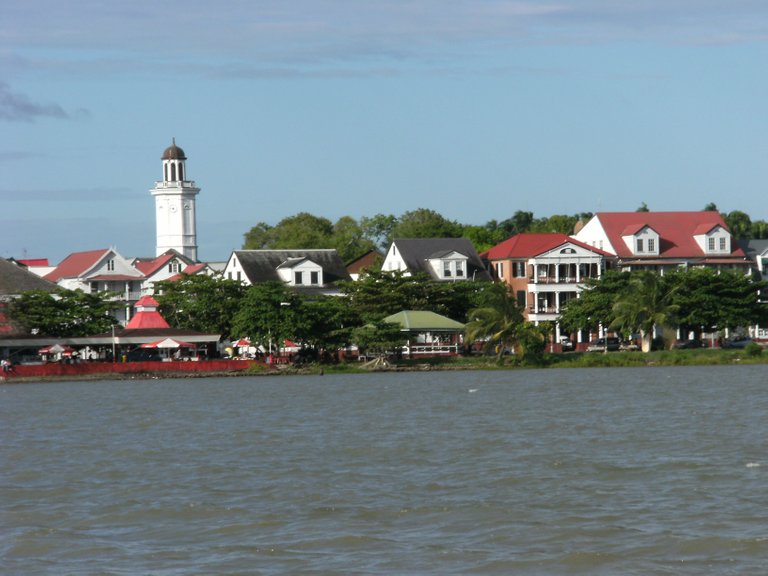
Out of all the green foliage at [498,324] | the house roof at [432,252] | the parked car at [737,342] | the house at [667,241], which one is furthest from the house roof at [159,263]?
the parked car at [737,342]

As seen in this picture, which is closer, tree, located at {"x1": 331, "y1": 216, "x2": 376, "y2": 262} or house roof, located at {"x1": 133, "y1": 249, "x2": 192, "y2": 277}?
house roof, located at {"x1": 133, "y1": 249, "x2": 192, "y2": 277}

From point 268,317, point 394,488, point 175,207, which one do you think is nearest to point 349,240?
point 175,207

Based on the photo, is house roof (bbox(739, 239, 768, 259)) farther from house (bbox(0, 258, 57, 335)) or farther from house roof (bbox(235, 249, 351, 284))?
house (bbox(0, 258, 57, 335))

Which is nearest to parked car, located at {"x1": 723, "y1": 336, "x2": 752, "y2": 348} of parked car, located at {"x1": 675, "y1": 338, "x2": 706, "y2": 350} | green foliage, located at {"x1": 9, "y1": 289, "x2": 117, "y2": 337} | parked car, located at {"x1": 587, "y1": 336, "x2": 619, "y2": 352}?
parked car, located at {"x1": 675, "y1": 338, "x2": 706, "y2": 350}

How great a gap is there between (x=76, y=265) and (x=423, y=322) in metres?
40.0

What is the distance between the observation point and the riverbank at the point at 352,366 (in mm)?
71000

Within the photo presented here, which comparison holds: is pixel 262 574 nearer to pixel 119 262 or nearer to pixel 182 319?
pixel 182 319

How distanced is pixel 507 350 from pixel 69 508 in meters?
55.9

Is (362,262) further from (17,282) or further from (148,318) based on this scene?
(17,282)

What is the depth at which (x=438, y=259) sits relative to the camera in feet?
299

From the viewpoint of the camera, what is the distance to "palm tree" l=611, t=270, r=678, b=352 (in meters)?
75.2

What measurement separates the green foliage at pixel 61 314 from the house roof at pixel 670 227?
118 feet

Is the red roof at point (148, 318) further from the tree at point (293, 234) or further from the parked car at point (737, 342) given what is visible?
the tree at point (293, 234)

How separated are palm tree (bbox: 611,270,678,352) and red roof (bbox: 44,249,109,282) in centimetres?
4426
